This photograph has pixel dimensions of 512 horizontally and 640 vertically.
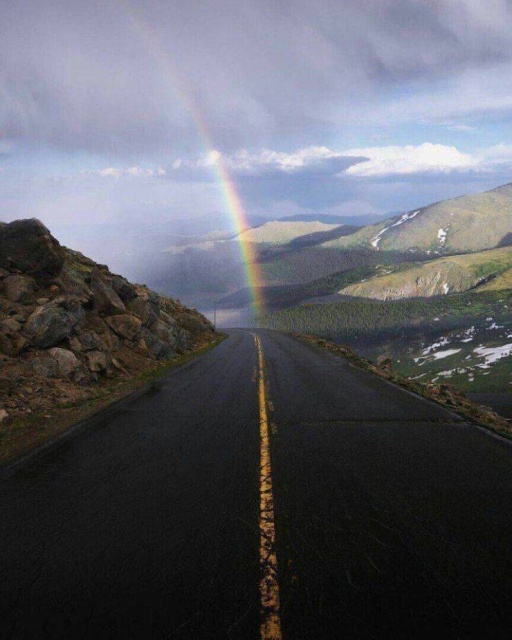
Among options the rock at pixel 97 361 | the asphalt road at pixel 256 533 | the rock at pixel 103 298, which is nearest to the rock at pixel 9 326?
the rock at pixel 97 361

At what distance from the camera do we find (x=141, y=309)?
72.5 ft

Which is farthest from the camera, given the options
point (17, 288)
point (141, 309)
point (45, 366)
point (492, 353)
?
point (492, 353)

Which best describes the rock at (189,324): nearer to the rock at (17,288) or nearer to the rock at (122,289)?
the rock at (122,289)

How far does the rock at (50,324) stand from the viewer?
13062 mm

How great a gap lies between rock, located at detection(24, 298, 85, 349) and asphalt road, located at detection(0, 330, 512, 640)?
6479 mm

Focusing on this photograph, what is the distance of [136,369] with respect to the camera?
17312mm

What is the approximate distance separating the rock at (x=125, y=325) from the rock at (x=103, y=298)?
1.36 ft

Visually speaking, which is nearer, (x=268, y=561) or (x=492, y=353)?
(x=268, y=561)

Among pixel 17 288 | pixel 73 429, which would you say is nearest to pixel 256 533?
pixel 73 429

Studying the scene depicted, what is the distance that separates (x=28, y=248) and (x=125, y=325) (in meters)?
5.53

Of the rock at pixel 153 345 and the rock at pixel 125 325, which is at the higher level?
the rock at pixel 125 325

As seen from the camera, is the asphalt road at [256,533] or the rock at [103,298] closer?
the asphalt road at [256,533]

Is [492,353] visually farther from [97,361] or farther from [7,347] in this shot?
[7,347]

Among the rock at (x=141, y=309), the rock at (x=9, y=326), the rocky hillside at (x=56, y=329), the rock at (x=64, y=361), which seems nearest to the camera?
the rocky hillside at (x=56, y=329)
